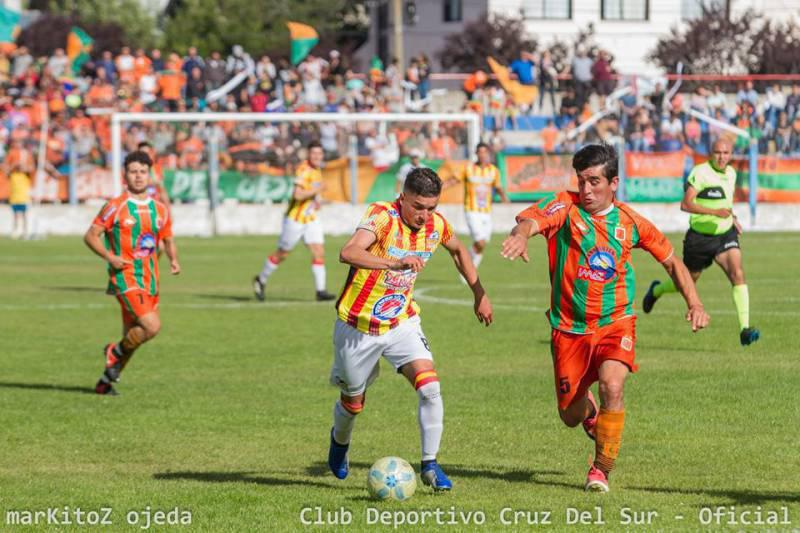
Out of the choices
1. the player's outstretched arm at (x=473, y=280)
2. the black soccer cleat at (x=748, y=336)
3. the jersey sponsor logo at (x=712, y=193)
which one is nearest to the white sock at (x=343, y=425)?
the player's outstretched arm at (x=473, y=280)

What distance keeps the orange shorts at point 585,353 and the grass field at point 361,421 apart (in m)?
0.58

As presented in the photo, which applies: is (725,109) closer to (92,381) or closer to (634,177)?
(634,177)

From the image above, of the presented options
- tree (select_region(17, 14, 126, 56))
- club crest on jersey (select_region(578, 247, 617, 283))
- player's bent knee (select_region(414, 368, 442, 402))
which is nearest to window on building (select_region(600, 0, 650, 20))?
tree (select_region(17, 14, 126, 56))

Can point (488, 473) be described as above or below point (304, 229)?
above

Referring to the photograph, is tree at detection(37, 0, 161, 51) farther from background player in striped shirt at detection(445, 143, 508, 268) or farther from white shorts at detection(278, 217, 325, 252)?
white shorts at detection(278, 217, 325, 252)

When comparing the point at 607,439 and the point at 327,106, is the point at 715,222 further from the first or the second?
the point at 327,106

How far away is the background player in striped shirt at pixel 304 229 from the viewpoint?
21531 mm

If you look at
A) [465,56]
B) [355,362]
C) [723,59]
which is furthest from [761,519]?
[465,56]

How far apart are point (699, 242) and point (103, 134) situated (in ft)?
78.5

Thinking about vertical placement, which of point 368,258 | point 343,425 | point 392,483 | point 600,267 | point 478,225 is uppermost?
point 368,258

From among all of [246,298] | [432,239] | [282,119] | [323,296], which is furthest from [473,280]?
A: [282,119]

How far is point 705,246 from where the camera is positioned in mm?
15383

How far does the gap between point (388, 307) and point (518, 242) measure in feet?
3.65

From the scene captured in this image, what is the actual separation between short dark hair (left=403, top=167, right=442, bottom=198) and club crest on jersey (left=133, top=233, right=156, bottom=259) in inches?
202
